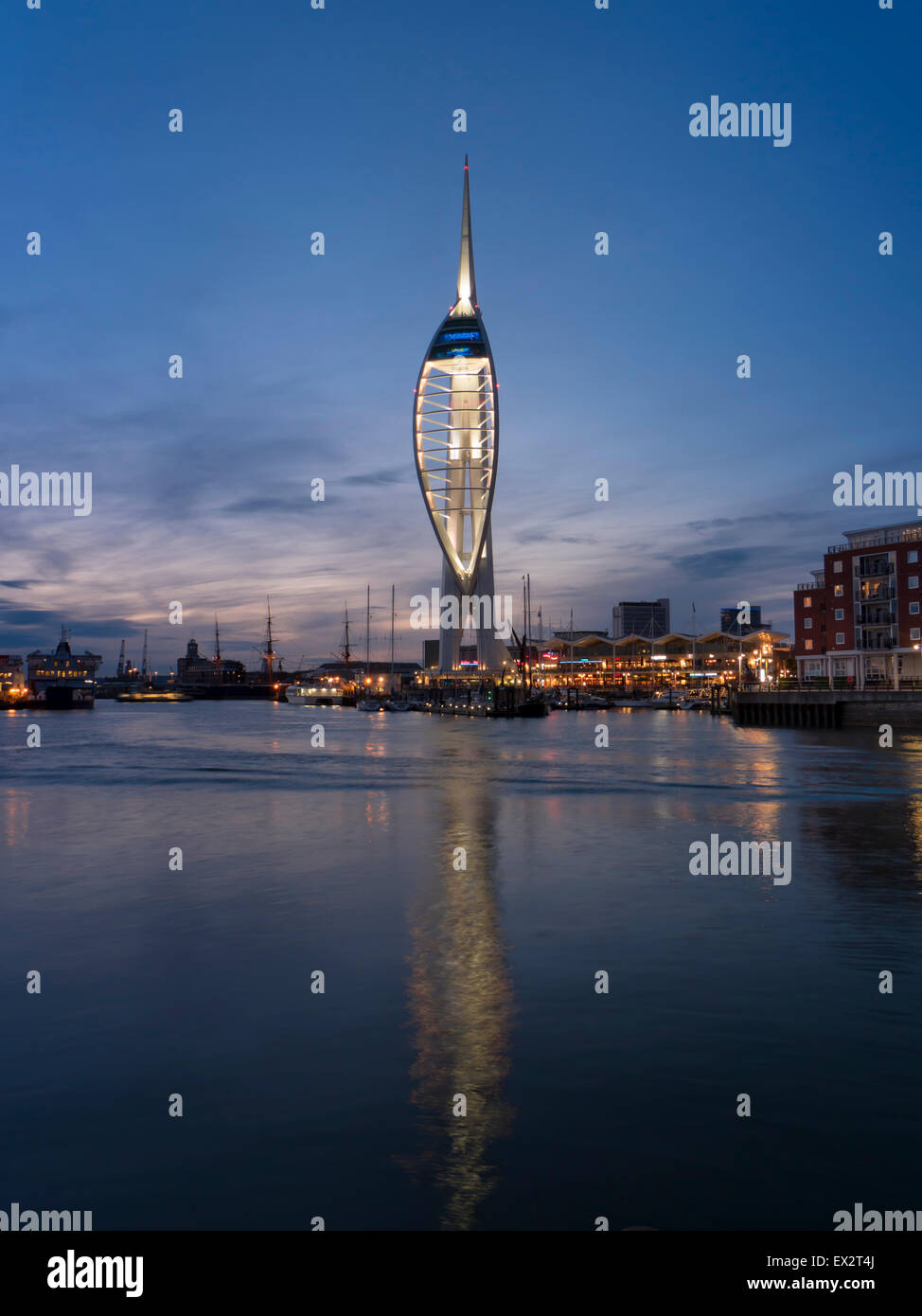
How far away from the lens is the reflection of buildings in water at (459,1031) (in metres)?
6.00

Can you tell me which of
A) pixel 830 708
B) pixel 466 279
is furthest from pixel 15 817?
pixel 466 279

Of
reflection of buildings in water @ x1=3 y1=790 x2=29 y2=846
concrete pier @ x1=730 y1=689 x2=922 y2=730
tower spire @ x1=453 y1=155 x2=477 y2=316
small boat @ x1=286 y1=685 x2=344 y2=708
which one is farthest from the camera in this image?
small boat @ x1=286 y1=685 x2=344 y2=708

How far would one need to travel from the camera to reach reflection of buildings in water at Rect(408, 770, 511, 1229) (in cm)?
600

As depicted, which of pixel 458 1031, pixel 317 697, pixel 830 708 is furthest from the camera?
pixel 317 697

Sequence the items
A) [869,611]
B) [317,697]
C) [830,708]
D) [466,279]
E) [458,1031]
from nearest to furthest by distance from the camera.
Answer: [458,1031]
[830,708]
[869,611]
[466,279]
[317,697]

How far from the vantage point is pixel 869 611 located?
232ft

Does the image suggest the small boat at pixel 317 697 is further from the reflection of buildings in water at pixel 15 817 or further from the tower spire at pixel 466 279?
the reflection of buildings in water at pixel 15 817

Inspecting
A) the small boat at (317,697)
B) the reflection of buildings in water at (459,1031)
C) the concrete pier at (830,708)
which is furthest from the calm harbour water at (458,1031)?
the small boat at (317,697)

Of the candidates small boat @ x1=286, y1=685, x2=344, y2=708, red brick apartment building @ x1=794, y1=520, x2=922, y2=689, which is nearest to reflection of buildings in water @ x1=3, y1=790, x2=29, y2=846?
red brick apartment building @ x1=794, y1=520, x2=922, y2=689

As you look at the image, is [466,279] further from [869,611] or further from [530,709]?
[869,611]

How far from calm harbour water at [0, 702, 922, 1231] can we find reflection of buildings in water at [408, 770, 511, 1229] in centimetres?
4

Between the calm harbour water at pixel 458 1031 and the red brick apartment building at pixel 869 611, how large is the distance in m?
50.7

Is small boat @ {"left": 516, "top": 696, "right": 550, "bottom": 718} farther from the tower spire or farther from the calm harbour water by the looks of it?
the calm harbour water
